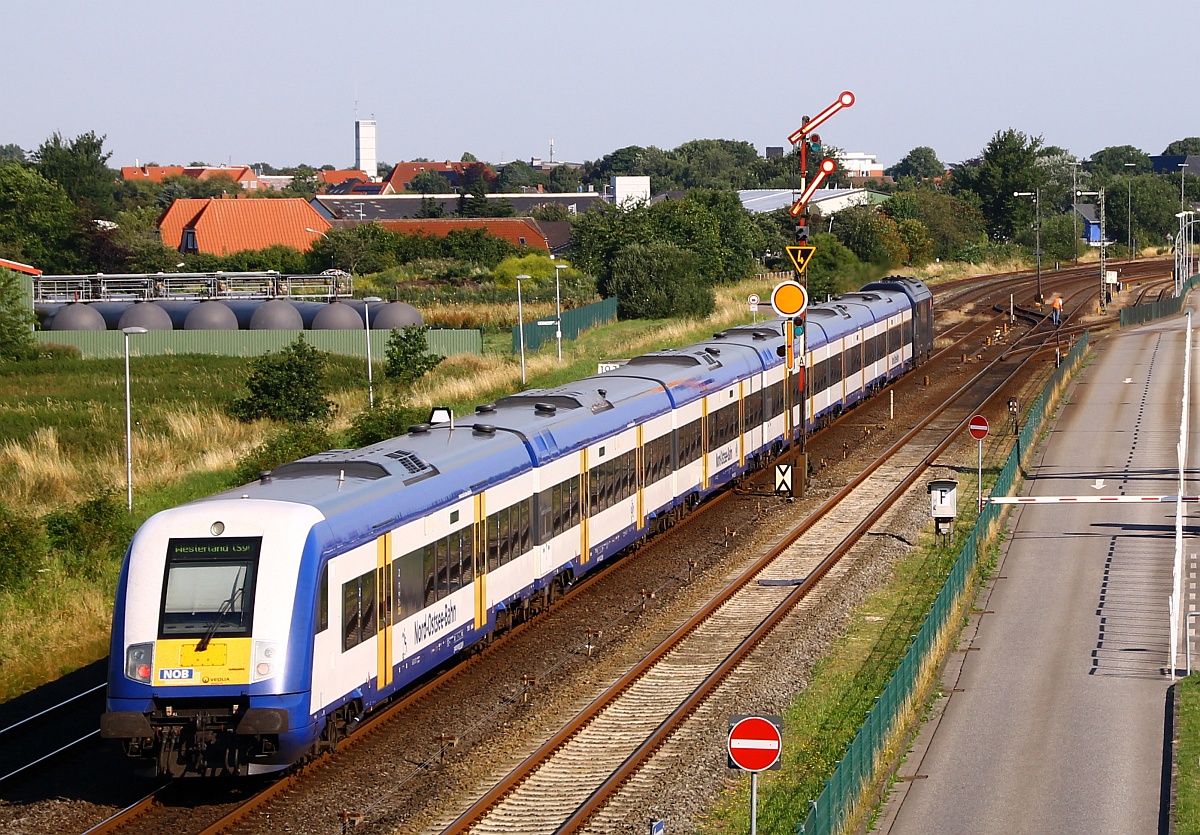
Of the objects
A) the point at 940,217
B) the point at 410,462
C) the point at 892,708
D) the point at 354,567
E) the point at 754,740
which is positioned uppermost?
the point at 940,217

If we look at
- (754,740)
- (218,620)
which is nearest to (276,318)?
(218,620)

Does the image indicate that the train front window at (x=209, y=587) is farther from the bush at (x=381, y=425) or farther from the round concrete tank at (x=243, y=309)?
the round concrete tank at (x=243, y=309)

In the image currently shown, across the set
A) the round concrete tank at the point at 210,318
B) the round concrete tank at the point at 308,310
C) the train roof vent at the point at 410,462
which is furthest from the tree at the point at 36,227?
the train roof vent at the point at 410,462

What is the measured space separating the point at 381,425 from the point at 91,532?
9008mm

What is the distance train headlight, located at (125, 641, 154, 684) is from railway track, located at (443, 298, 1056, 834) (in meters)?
3.79

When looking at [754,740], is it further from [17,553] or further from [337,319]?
[337,319]

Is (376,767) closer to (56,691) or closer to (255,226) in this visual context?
(56,691)

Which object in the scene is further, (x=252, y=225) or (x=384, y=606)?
(x=252, y=225)

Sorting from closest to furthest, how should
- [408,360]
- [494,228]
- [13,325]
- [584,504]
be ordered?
[584,504], [408,360], [13,325], [494,228]

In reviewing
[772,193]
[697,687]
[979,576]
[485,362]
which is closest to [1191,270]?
[772,193]

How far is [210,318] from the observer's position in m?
82.2

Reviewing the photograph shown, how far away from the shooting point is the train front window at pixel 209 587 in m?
16.6

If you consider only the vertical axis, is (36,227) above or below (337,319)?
above

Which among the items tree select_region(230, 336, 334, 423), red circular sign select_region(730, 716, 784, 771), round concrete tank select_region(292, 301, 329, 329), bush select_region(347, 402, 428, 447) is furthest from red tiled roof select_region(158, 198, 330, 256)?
red circular sign select_region(730, 716, 784, 771)
